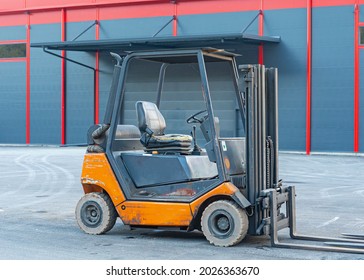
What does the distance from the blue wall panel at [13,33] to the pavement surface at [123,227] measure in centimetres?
1613

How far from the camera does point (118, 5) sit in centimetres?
3281

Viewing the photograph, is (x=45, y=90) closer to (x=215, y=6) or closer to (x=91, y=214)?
(x=215, y=6)

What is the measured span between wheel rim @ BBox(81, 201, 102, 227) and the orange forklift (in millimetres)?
13

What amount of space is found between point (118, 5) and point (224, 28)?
5180 mm

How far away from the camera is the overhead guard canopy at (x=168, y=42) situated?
2789cm

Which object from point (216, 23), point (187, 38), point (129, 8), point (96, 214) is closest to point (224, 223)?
point (96, 214)

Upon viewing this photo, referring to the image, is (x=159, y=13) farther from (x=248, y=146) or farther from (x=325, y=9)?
(x=248, y=146)

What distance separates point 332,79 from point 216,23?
539 cm

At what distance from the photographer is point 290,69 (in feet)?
96.2

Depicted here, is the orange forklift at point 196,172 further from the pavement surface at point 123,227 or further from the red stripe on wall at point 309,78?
the red stripe on wall at point 309,78

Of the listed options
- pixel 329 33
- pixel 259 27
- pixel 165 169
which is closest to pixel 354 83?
pixel 329 33

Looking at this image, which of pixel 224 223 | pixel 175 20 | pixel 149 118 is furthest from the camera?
pixel 175 20

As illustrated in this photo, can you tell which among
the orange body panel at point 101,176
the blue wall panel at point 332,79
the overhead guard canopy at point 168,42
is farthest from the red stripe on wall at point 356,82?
the orange body panel at point 101,176
